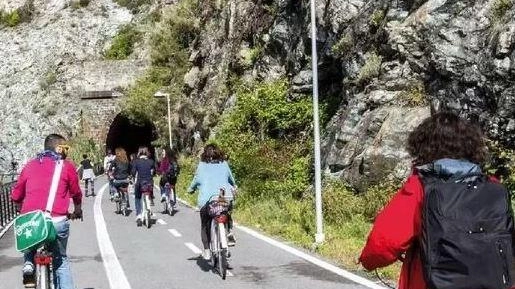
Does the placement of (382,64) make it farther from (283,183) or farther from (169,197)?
(169,197)

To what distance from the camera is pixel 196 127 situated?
42188 millimetres

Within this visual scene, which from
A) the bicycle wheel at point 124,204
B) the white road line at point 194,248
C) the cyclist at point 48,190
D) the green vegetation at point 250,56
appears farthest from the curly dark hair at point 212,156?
the green vegetation at point 250,56

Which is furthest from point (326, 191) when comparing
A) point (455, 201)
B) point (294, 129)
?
point (455, 201)

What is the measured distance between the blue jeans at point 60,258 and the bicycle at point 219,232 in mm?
2753

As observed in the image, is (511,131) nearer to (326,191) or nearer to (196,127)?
(326,191)

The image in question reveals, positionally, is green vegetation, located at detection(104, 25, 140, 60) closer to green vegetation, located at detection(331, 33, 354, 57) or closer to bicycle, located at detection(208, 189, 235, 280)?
green vegetation, located at detection(331, 33, 354, 57)

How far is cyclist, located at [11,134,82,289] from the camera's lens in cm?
702

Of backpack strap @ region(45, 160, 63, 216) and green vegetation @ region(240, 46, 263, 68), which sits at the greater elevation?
green vegetation @ region(240, 46, 263, 68)

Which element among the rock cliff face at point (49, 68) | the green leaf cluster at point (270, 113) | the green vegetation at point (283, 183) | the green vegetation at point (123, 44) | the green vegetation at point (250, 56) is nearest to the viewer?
the green vegetation at point (283, 183)

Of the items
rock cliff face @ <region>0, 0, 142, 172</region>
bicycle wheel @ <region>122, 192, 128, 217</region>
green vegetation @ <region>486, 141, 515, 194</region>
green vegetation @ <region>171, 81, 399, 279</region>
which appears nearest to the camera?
green vegetation @ <region>486, 141, 515, 194</region>

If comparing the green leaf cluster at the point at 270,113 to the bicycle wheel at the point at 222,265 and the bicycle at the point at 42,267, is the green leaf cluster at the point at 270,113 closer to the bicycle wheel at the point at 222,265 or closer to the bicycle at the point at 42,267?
the bicycle wheel at the point at 222,265

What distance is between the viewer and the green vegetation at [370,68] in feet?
59.6

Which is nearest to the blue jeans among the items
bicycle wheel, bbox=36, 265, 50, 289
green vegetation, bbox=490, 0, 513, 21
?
bicycle wheel, bbox=36, 265, 50, 289

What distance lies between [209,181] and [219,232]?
0.88 m
